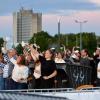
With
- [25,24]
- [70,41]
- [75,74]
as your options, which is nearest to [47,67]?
[75,74]

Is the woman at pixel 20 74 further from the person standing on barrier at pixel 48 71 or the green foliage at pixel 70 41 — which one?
the green foliage at pixel 70 41

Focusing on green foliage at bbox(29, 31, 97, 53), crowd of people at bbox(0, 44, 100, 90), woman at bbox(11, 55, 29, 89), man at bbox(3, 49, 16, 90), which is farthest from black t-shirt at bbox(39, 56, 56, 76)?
green foliage at bbox(29, 31, 97, 53)

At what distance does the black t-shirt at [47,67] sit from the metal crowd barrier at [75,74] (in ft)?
3.68

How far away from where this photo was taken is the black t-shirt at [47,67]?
495 inches

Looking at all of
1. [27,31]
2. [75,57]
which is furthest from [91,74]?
[27,31]

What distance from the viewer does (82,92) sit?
9.76 m

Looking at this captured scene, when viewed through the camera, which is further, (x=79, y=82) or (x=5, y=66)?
(x=5, y=66)

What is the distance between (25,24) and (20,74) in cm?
17182

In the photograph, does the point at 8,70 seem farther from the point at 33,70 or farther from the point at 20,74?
the point at 20,74

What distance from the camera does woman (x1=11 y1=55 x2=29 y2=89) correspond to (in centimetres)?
1370

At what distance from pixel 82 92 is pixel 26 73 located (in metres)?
4.21

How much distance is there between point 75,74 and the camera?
45.8 feet

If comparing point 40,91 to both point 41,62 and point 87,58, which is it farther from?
point 87,58

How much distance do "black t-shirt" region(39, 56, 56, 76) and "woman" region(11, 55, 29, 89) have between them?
1.08m
